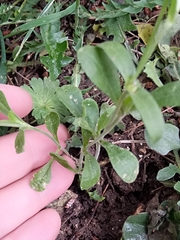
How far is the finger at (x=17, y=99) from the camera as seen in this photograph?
55.8 inches

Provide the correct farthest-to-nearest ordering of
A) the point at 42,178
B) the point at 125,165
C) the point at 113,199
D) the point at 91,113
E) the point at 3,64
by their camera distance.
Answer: the point at 3,64, the point at 113,199, the point at 42,178, the point at 91,113, the point at 125,165

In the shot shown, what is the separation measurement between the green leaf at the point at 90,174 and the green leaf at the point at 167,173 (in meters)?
0.25

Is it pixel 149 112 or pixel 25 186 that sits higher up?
pixel 149 112

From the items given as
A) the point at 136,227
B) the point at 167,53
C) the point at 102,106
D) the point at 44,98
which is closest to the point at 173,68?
the point at 167,53

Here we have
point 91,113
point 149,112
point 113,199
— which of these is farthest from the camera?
point 113,199

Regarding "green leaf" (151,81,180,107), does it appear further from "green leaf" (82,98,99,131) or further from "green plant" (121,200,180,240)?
"green plant" (121,200,180,240)

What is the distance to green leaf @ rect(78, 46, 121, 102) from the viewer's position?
2.61 feet

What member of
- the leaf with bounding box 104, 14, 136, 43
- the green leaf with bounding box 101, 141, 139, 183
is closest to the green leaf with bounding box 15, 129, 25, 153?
the green leaf with bounding box 101, 141, 139, 183

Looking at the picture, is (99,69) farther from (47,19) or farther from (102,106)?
(47,19)

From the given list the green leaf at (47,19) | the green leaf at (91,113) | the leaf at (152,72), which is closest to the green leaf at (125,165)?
the green leaf at (91,113)

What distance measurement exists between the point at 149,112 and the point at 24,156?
748 mm

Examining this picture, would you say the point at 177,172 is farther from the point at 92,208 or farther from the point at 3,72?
the point at 3,72

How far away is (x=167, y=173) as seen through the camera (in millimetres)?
1358

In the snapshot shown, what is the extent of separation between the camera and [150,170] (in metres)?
1.50
